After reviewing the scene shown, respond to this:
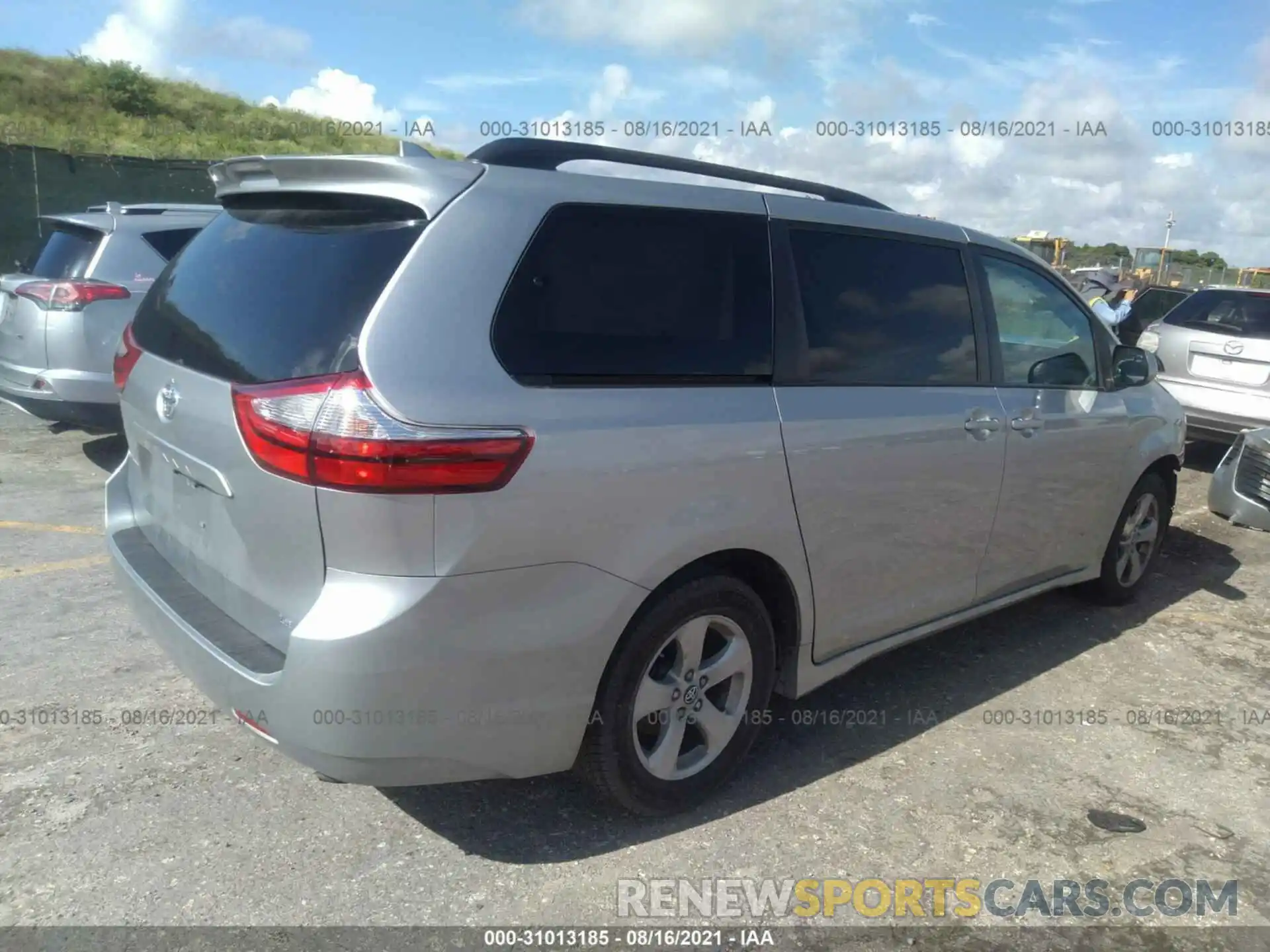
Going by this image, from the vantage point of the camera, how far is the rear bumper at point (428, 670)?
2273 millimetres

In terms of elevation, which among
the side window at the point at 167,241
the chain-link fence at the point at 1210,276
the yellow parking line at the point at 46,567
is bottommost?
the yellow parking line at the point at 46,567

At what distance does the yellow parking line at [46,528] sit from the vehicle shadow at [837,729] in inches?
128

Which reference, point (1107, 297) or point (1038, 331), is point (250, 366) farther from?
point (1107, 297)

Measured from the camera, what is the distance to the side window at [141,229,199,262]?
6.50m

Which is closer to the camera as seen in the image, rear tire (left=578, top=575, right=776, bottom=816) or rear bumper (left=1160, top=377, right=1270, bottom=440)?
rear tire (left=578, top=575, right=776, bottom=816)

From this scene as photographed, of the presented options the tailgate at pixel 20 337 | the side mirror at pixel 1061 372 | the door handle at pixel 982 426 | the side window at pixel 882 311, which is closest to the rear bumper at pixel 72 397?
the tailgate at pixel 20 337

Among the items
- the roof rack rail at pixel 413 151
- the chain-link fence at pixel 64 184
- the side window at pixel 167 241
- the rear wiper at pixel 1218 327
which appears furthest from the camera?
the chain-link fence at pixel 64 184

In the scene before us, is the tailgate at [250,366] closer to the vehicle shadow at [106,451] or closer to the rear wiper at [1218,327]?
the vehicle shadow at [106,451]

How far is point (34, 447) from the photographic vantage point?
728cm

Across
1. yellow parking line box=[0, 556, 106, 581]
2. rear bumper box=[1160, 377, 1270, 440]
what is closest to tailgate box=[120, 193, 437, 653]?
A: yellow parking line box=[0, 556, 106, 581]

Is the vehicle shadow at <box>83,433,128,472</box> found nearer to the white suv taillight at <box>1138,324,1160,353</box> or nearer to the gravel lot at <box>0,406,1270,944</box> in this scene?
the gravel lot at <box>0,406,1270,944</box>

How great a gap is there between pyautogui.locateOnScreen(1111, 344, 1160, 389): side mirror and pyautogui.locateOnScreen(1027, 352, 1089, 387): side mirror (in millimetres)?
267

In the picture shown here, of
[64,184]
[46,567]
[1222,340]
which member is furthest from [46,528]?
[64,184]

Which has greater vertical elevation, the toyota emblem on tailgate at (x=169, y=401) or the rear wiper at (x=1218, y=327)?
the rear wiper at (x=1218, y=327)
